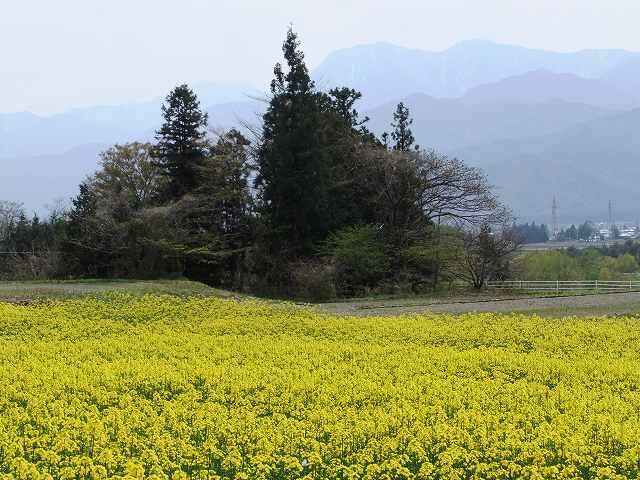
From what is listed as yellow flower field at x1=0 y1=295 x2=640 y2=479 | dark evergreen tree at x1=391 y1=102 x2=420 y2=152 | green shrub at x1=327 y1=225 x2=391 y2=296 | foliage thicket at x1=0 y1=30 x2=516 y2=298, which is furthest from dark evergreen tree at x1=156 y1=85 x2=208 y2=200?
yellow flower field at x1=0 y1=295 x2=640 y2=479

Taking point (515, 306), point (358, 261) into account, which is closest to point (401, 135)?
point (358, 261)

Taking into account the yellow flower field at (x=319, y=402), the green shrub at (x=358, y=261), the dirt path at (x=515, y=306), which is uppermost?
the green shrub at (x=358, y=261)

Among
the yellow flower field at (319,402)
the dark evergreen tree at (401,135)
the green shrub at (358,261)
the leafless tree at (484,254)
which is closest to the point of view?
the yellow flower field at (319,402)

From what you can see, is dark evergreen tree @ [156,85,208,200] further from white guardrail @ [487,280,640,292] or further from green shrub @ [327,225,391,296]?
white guardrail @ [487,280,640,292]

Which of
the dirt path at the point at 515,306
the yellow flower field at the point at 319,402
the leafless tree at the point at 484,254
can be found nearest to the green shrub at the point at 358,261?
the leafless tree at the point at 484,254

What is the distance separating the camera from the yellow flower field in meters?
9.34

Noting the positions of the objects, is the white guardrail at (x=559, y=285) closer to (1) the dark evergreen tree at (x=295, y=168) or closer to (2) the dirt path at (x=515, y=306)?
(2) the dirt path at (x=515, y=306)

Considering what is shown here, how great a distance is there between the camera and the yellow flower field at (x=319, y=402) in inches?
368

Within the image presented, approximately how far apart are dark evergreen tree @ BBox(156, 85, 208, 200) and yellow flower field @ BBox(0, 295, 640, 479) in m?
27.4

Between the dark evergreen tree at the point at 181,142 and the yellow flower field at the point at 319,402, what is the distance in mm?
27435

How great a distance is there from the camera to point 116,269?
45781 millimetres

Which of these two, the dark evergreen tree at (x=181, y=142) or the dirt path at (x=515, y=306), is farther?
the dark evergreen tree at (x=181, y=142)

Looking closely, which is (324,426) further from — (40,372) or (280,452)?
(40,372)

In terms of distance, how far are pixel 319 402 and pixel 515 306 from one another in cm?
2129
